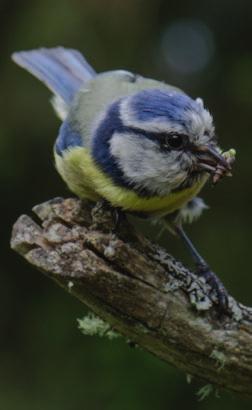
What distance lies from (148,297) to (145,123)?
49 cm

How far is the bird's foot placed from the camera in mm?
2113

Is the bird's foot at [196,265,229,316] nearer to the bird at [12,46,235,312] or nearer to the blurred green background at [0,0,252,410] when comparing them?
the bird at [12,46,235,312]

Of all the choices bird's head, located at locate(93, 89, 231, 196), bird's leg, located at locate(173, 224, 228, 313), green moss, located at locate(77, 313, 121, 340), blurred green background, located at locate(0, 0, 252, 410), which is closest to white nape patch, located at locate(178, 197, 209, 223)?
bird's leg, located at locate(173, 224, 228, 313)

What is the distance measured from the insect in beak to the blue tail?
1049 mm

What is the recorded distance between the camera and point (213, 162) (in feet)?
7.25

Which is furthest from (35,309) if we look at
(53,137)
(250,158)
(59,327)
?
(250,158)

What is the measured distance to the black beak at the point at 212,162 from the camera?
7.19 ft

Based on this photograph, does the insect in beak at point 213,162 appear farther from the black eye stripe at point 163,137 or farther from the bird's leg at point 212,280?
the bird's leg at point 212,280

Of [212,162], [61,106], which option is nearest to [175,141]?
[212,162]

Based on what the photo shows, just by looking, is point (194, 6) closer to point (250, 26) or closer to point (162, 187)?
point (250, 26)

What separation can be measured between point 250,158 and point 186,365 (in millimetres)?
1906

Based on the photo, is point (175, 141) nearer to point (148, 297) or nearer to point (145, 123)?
point (145, 123)

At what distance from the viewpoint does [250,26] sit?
3980mm

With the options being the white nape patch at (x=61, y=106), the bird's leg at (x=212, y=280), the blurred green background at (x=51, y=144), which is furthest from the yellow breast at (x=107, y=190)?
the blurred green background at (x=51, y=144)
